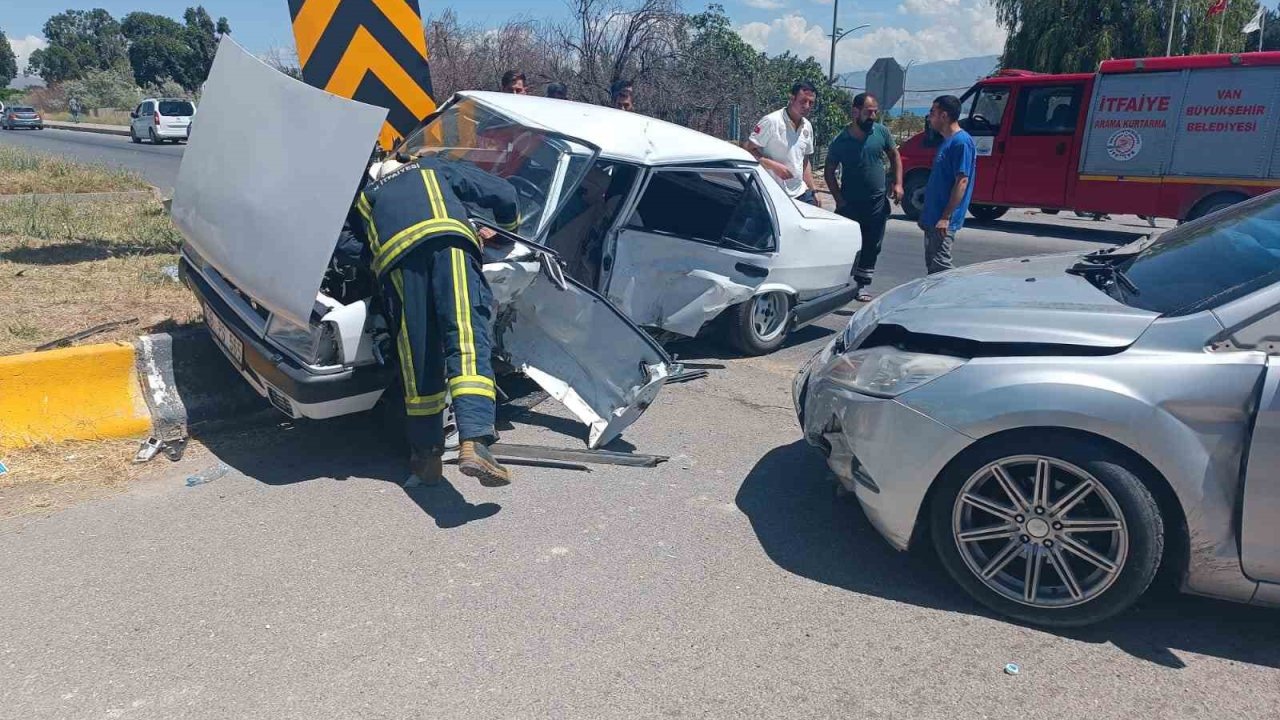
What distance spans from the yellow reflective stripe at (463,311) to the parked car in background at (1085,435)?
4.88 ft

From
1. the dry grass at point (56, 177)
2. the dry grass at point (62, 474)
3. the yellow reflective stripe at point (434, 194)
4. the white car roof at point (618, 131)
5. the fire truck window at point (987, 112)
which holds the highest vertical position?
the fire truck window at point (987, 112)

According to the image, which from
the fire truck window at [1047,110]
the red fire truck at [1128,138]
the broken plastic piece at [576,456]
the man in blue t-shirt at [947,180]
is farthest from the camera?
the fire truck window at [1047,110]

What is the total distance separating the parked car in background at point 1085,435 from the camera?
2.90 m

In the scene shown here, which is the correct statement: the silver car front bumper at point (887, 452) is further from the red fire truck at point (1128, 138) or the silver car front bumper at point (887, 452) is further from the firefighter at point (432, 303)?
the red fire truck at point (1128, 138)

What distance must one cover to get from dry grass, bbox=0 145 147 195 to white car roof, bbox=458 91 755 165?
831 cm

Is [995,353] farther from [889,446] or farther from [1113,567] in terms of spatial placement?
[1113,567]

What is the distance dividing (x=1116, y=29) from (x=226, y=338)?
30116mm

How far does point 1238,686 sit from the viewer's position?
2834 mm

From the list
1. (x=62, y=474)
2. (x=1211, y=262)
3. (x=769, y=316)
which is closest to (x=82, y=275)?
(x=62, y=474)

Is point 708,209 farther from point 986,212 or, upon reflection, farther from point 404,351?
point 986,212

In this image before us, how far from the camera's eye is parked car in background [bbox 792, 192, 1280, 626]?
9.51 ft

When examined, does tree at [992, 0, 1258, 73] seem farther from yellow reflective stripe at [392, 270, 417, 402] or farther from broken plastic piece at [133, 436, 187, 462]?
broken plastic piece at [133, 436, 187, 462]

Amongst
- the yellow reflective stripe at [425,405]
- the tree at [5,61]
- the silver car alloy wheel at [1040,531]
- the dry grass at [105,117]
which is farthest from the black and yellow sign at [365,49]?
the tree at [5,61]

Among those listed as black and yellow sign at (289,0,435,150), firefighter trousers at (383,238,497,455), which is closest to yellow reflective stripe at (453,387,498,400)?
firefighter trousers at (383,238,497,455)
